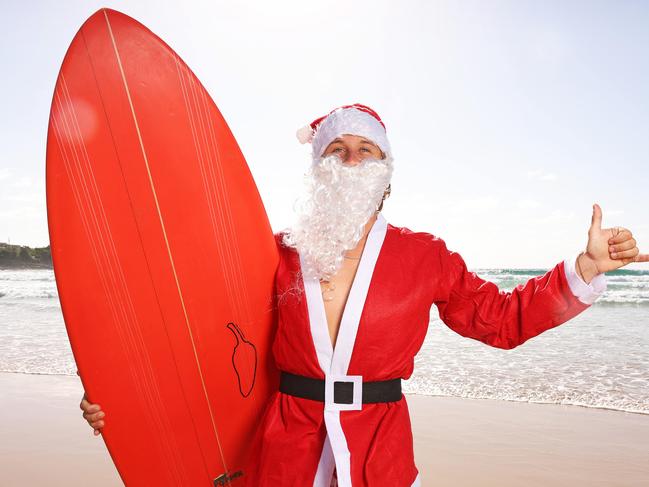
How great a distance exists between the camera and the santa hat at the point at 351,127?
5.98 feet

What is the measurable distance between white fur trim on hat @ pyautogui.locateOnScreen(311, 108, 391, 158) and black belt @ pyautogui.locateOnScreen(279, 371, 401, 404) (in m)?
0.78

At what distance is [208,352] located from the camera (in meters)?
1.88

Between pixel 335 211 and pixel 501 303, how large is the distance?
59 cm

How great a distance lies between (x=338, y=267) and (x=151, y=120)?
2.74 ft

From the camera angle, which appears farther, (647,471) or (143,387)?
(647,471)

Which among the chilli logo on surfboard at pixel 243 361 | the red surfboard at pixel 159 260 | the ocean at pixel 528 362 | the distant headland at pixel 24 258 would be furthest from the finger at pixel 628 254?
the distant headland at pixel 24 258

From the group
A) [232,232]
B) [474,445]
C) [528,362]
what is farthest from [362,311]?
[528,362]

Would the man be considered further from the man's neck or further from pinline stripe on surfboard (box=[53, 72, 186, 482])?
pinline stripe on surfboard (box=[53, 72, 186, 482])

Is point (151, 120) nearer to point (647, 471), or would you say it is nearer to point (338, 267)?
point (338, 267)

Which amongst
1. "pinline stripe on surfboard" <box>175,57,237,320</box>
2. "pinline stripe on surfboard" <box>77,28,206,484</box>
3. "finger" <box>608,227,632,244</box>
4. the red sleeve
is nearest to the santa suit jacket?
the red sleeve

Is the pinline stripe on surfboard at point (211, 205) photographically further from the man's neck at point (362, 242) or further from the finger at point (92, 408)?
the finger at point (92, 408)

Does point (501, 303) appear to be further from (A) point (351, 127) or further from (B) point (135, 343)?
(B) point (135, 343)

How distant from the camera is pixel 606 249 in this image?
162cm

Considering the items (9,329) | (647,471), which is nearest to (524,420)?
(647,471)
